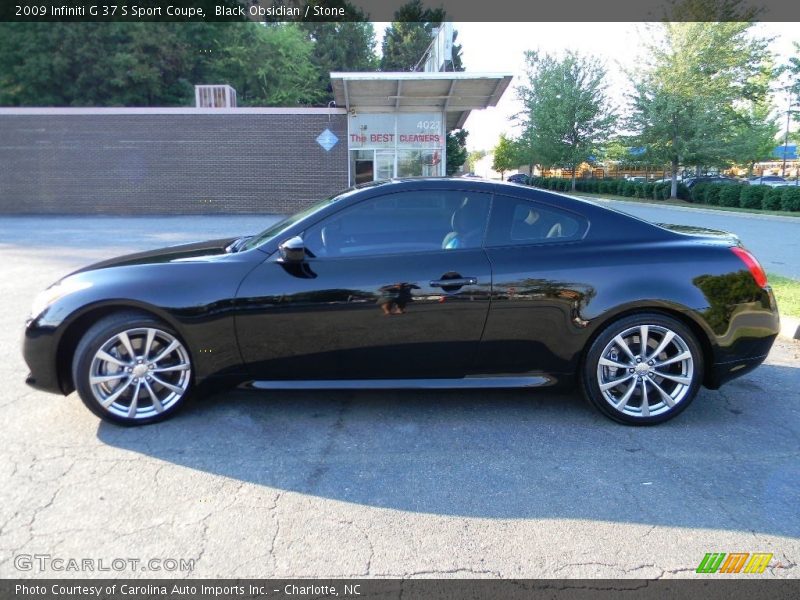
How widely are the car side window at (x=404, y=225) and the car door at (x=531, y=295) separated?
0.48 feet

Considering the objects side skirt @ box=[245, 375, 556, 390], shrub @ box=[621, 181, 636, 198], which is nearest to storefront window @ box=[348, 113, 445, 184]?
side skirt @ box=[245, 375, 556, 390]

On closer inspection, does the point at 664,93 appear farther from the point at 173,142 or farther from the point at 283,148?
the point at 173,142

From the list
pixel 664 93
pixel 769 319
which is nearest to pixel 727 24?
pixel 664 93

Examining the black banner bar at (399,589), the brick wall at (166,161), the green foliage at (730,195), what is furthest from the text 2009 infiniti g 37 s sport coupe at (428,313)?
the green foliage at (730,195)

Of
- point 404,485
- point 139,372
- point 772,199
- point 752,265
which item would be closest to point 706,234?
point 752,265

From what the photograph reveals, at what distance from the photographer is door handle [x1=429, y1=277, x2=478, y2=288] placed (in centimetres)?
356

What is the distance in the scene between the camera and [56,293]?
360 cm

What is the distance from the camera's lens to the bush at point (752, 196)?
23.5m

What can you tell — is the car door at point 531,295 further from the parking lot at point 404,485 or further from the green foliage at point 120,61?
the green foliage at point 120,61

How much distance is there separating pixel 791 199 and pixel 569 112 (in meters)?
17.0

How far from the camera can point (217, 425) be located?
3668mm

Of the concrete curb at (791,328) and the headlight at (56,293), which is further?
the concrete curb at (791,328)

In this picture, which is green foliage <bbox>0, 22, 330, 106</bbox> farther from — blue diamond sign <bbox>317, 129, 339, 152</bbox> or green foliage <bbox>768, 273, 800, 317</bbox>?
green foliage <bbox>768, 273, 800, 317</bbox>

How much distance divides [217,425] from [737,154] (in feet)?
108
